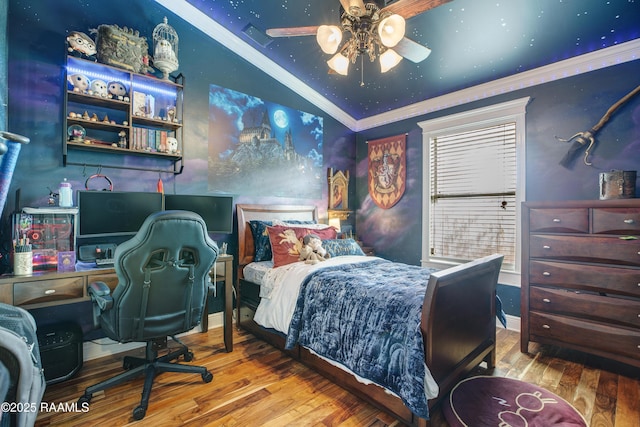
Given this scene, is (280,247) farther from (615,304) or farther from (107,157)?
(615,304)

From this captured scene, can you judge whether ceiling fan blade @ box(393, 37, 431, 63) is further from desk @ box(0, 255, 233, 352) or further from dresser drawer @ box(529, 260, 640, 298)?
desk @ box(0, 255, 233, 352)

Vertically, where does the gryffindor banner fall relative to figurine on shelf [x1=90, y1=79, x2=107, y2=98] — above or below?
below

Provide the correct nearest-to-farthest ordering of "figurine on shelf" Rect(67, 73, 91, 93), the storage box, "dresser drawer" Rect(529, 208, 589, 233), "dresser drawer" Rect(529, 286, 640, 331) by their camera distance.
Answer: the storage box < "dresser drawer" Rect(529, 286, 640, 331) < "figurine on shelf" Rect(67, 73, 91, 93) < "dresser drawer" Rect(529, 208, 589, 233)

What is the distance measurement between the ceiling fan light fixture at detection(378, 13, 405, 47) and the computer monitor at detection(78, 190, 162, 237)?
221 centimetres

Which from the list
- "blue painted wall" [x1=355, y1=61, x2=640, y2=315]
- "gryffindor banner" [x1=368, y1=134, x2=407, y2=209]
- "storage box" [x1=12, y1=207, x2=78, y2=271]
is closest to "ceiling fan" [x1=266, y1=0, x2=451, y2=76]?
"blue painted wall" [x1=355, y1=61, x2=640, y2=315]

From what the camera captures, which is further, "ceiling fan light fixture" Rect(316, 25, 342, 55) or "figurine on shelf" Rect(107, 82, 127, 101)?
"figurine on shelf" Rect(107, 82, 127, 101)

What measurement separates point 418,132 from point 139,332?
377cm

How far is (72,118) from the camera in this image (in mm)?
2320

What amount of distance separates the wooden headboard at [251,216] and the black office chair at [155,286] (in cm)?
125

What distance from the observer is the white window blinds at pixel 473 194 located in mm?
3355

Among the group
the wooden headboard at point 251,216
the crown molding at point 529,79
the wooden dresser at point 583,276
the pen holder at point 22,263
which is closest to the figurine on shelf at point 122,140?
the pen holder at point 22,263

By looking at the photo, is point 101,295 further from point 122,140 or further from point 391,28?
point 391,28

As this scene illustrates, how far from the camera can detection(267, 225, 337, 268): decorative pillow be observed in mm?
2928

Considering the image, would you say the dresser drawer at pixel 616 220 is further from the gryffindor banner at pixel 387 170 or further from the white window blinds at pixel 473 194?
the gryffindor banner at pixel 387 170
